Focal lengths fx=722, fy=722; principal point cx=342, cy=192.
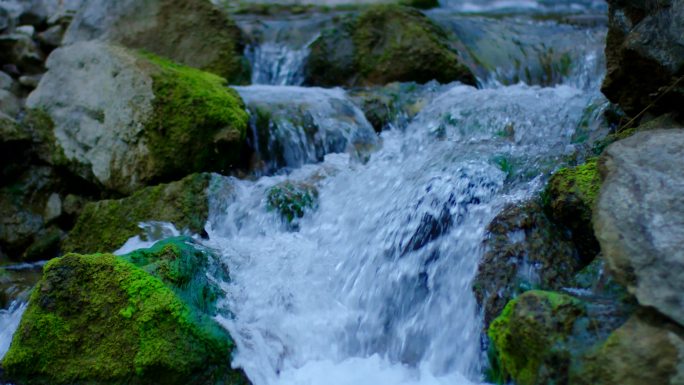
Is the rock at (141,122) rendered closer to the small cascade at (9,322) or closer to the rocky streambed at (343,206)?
the rocky streambed at (343,206)

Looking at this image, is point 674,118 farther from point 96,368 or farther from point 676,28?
point 96,368

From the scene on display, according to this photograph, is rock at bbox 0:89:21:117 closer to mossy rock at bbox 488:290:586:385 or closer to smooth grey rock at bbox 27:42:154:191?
smooth grey rock at bbox 27:42:154:191

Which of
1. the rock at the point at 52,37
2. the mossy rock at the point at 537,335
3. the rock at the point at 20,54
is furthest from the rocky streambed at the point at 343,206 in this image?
the rock at the point at 52,37

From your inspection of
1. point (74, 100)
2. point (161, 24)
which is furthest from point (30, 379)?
point (161, 24)

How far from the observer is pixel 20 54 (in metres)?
8.80

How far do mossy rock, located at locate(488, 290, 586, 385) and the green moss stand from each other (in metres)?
3.47

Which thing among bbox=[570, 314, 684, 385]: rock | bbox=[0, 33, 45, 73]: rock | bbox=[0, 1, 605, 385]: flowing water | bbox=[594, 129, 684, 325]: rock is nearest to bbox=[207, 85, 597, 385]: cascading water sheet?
bbox=[0, 1, 605, 385]: flowing water

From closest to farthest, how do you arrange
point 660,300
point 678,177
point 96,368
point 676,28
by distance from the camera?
point 660,300 < point 678,177 < point 96,368 < point 676,28

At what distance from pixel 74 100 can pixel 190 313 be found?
3.74 meters

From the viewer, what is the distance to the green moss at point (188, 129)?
593cm

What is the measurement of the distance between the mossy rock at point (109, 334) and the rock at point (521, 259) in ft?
4.39

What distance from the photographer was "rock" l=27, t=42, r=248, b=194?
5961mm

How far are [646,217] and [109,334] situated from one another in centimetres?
252

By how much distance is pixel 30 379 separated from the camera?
356 cm
